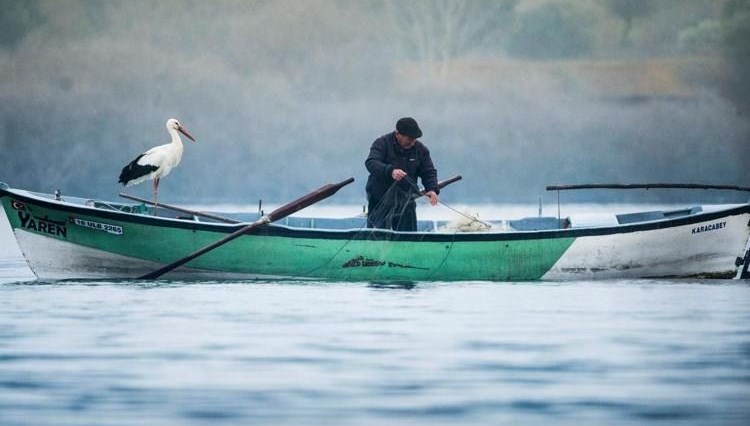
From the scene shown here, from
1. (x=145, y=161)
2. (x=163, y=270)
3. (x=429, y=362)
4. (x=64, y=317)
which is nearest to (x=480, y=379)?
(x=429, y=362)

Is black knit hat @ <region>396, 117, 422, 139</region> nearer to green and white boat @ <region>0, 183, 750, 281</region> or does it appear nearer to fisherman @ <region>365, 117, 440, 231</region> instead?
fisherman @ <region>365, 117, 440, 231</region>

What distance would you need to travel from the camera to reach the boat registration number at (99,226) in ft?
57.4

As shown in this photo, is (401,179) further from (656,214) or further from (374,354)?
(374,354)

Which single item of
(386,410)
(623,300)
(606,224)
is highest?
(606,224)

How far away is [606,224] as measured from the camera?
18062 millimetres

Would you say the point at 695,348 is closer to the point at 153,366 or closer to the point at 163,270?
the point at 153,366

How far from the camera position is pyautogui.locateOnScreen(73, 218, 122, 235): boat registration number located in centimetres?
1748

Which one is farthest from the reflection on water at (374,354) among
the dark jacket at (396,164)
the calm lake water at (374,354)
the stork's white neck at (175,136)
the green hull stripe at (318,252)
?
the stork's white neck at (175,136)

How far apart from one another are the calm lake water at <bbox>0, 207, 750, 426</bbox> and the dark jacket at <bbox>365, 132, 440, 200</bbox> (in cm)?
130

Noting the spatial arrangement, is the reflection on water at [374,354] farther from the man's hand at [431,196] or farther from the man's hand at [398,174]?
the man's hand at [398,174]

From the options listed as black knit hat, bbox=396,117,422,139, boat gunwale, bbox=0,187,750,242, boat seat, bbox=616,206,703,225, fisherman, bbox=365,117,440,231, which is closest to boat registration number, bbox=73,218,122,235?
boat gunwale, bbox=0,187,750,242

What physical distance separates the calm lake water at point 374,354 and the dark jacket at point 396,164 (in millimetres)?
1305

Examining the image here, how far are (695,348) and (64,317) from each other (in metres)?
6.58

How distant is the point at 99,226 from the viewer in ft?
57.5
